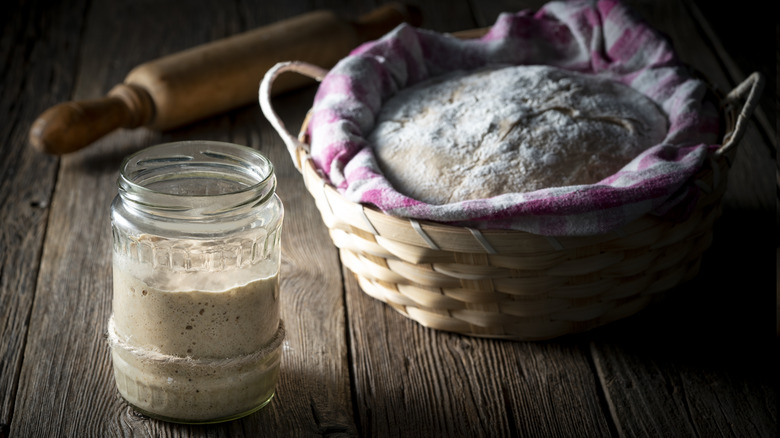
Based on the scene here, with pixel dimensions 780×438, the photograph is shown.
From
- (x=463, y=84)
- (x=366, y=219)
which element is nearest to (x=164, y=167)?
(x=366, y=219)

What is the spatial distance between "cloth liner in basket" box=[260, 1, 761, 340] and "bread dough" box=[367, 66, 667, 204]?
0.04m

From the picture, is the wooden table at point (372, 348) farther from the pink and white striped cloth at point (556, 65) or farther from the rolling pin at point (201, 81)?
the pink and white striped cloth at point (556, 65)

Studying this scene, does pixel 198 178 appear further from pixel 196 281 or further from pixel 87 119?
pixel 87 119

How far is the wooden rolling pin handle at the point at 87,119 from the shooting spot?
1408 millimetres

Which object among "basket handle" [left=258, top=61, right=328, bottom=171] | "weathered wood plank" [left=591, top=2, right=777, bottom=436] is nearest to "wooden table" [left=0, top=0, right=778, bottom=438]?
"weathered wood plank" [left=591, top=2, right=777, bottom=436]

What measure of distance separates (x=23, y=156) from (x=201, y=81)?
1.09 ft

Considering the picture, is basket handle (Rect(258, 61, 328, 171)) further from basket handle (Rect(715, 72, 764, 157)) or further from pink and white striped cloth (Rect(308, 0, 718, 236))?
basket handle (Rect(715, 72, 764, 157))

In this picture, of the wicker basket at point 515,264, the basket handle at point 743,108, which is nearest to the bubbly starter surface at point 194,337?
the wicker basket at point 515,264

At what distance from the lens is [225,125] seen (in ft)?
5.21

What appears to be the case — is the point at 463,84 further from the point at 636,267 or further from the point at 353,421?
the point at 353,421

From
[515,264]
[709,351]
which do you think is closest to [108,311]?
[515,264]

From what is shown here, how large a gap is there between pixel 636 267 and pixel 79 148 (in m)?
0.95

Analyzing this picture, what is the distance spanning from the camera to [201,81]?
1.54 meters

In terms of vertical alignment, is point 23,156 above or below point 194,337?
below
